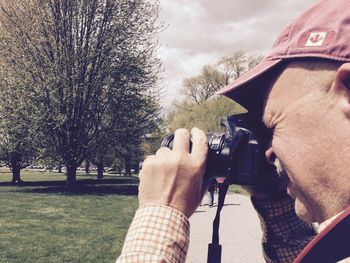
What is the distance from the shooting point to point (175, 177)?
1155mm

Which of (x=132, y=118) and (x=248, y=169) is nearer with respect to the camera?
(x=248, y=169)

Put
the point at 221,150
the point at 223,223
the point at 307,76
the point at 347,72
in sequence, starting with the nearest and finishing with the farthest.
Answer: the point at 347,72
the point at 307,76
the point at 221,150
the point at 223,223

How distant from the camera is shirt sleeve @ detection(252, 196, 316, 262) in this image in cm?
173

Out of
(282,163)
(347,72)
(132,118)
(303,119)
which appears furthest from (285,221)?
(132,118)

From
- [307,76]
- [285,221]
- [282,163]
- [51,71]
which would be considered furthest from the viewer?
[51,71]

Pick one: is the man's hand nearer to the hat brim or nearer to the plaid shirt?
the plaid shirt

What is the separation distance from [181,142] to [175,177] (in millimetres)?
105

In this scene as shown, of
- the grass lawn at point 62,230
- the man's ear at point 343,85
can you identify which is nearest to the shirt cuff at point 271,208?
the man's ear at point 343,85

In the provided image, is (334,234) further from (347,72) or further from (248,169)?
(248,169)

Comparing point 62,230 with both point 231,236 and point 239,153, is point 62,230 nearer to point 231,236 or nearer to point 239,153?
point 231,236

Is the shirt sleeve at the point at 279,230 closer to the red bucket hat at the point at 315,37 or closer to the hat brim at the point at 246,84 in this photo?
the hat brim at the point at 246,84

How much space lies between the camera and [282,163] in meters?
1.24

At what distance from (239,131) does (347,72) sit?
1.57ft

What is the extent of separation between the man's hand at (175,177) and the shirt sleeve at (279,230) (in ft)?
2.13
